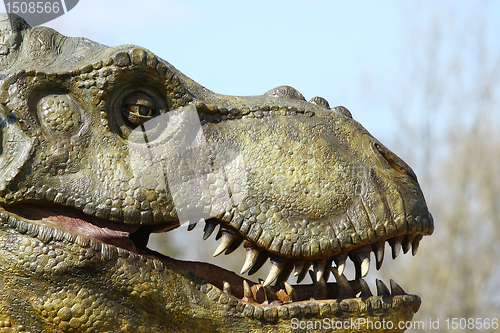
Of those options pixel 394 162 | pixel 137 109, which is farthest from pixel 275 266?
pixel 137 109

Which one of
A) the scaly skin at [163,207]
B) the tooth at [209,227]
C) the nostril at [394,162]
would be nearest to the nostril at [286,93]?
the scaly skin at [163,207]

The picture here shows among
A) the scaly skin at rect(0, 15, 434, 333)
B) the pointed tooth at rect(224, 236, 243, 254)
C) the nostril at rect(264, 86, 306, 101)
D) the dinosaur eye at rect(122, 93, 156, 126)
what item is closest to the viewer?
the scaly skin at rect(0, 15, 434, 333)

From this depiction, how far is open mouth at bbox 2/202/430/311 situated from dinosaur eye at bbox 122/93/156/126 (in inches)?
20.5

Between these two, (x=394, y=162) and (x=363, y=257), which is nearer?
(x=363, y=257)

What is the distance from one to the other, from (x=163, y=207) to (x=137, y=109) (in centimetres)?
53

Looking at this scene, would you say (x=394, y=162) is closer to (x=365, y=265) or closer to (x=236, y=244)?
(x=365, y=265)

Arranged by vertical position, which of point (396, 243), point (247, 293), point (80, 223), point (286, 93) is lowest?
point (247, 293)

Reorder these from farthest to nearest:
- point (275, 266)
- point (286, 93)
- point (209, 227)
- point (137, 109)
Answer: point (286, 93)
point (137, 109)
point (209, 227)
point (275, 266)

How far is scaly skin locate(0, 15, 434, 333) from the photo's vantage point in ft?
9.61

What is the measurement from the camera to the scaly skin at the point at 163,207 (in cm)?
293

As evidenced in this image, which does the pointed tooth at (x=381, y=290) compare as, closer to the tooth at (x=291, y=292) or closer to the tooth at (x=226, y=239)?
the tooth at (x=291, y=292)

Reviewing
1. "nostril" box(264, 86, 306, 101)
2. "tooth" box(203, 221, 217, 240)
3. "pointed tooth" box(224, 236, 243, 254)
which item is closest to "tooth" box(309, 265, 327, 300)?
"pointed tooth" box(224, 236, 243, 254)

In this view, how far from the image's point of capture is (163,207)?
301 centimetres

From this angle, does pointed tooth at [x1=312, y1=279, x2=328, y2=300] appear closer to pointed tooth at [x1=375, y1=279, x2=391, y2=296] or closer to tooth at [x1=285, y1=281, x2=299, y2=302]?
tooth at [x1=285, y1=281, x2=299, y2=302]
